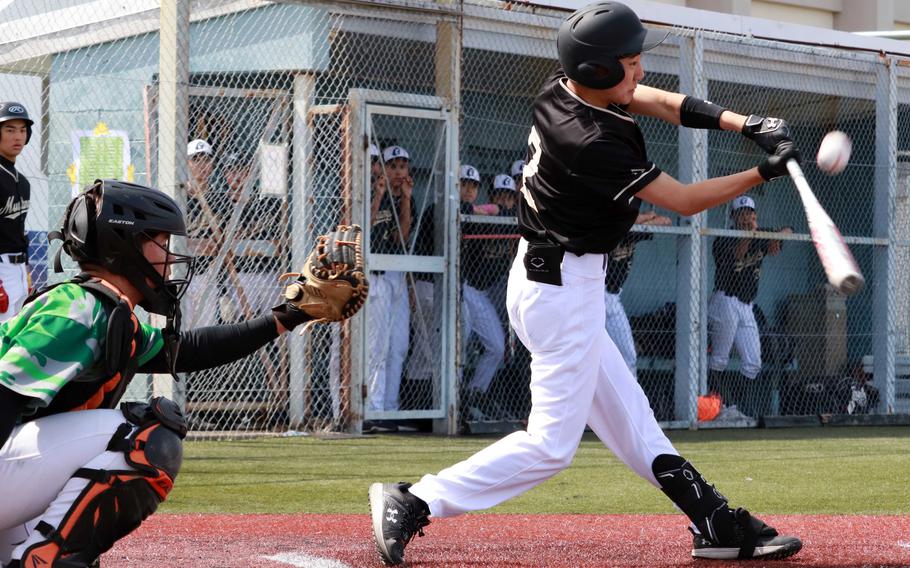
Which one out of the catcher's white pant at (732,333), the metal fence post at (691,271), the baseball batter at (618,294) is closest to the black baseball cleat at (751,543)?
the baseball batter at (618,294)

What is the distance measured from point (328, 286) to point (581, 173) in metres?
0.97

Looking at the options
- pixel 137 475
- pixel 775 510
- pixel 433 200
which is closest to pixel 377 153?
pixel 433 200

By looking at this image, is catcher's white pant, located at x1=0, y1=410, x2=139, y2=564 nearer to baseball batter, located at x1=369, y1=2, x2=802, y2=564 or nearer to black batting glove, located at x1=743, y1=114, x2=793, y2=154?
baseball batter, located at x1=369, y1=2, x2=802, y2=564

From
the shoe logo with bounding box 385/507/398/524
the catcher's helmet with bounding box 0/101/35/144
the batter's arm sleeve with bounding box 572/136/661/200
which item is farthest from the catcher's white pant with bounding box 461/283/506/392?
the batter's arm sleeve with bounding box 572/136/661/200

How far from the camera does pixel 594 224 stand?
4.25 metres

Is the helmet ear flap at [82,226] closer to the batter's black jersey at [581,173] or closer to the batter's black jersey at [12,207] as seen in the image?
the batter's black jersey at [581,173]

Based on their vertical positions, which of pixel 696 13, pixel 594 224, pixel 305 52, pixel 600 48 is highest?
pixel 696 13

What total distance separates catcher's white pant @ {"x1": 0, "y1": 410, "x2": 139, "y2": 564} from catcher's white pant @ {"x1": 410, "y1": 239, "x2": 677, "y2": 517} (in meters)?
1.43

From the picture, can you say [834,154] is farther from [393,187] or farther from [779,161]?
[393,187]

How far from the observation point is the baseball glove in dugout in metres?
3.69

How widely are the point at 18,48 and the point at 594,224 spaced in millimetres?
8553

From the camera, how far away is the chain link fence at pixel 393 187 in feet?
32.3

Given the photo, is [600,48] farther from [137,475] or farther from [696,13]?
[696,13]

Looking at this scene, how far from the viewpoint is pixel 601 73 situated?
422 centimetres
